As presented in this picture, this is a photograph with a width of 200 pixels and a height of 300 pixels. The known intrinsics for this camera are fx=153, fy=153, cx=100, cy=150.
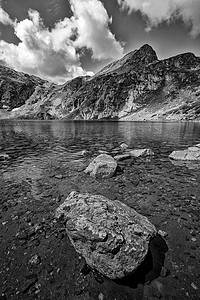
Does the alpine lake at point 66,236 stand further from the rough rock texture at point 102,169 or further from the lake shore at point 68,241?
the rough rock texture at point 102,169

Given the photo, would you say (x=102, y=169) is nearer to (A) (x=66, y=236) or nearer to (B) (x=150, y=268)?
→ (A) (x=66, y=236)

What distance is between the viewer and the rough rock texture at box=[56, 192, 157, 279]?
4938mm

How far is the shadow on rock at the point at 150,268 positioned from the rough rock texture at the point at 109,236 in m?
0.29

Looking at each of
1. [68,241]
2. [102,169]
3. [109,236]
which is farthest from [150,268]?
[102,169]

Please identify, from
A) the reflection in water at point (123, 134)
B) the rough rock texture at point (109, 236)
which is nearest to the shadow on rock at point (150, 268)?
the rough rock texture at point (109, 236)

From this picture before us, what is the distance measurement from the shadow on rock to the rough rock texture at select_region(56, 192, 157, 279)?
29 cm

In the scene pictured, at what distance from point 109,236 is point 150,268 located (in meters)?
1.93

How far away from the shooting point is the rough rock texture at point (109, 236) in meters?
4.94

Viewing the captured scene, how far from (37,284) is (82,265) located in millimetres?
1530

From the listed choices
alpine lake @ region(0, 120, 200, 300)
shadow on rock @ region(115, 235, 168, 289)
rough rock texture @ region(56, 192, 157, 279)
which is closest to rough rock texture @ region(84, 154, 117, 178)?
alpine lake @ region(0, 120, 200, 300)

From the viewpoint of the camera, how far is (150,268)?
5352mm

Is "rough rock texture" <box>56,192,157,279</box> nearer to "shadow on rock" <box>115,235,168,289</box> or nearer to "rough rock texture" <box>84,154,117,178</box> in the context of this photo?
"shadow on rock" <box>115,235,168,289</box>

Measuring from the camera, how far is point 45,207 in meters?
9.12

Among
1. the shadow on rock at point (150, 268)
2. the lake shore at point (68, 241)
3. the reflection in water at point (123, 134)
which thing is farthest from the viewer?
the reflection in water at point (123, 134)
